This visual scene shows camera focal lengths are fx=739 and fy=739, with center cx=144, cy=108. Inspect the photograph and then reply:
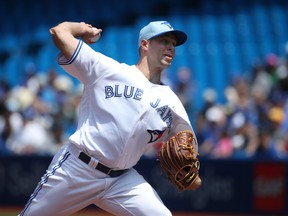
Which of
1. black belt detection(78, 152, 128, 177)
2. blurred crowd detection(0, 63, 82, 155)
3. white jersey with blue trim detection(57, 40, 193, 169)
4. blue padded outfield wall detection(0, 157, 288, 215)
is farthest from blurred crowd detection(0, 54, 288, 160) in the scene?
black belt detection(78, 152, 128, 177)

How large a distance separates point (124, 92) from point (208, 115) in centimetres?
647

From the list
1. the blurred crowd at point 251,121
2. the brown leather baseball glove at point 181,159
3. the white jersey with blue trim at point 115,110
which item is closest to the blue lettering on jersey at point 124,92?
the white jersey with blue trim at point 115,110

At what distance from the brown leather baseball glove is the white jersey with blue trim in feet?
0.49

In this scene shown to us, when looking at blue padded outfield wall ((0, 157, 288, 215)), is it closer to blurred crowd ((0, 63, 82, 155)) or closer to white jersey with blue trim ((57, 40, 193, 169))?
blurred crowd ((0, 63, 82, 155))

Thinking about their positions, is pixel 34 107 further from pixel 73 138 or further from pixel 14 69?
pixel 73 138

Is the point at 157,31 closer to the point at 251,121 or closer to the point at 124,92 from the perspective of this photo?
the point at 124,92

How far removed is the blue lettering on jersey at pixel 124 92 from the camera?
536cm

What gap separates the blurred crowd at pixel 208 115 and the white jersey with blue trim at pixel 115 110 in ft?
17.9

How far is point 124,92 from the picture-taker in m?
5.37

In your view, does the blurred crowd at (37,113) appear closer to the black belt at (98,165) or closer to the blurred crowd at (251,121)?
the blurred crowd at (251,121)

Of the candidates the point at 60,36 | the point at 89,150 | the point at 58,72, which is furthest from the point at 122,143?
the point at 58,72

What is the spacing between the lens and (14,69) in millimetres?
15773

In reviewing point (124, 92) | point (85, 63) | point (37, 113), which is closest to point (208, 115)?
point (37, 113)

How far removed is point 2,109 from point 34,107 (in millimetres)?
564
